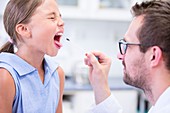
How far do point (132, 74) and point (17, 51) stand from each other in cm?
54

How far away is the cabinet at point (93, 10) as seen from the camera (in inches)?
131

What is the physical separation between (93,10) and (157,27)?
2104 millimetres

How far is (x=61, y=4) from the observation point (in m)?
3.31

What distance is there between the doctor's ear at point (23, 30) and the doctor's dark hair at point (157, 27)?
19.9 inches

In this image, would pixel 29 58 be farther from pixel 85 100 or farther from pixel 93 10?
pixel 93 10

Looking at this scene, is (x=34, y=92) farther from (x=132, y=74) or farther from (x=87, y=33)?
(x=87, y=33)

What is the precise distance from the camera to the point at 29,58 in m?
1.50

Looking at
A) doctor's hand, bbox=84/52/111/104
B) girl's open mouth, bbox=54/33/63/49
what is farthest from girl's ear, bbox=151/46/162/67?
A: girl's open mouth, bbox=54/33/63/49

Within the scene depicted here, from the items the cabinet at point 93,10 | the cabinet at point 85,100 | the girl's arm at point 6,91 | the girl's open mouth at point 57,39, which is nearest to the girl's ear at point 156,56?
the girl's open mouth at point 57,39

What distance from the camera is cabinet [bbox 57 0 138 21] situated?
332cm

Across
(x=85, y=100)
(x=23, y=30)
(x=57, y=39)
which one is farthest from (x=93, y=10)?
(x=23, y=30)

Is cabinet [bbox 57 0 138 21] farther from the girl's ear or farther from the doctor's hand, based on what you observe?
the girl's ear

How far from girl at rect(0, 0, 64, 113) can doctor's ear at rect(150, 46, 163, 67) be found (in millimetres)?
476

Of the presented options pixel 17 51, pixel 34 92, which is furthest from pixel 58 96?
pixel 17 51
